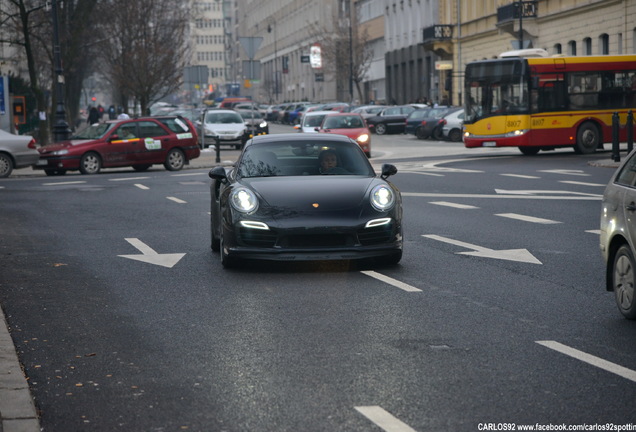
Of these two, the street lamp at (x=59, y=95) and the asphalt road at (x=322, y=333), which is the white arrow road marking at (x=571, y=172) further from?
the street lamp at (x=59, y=95)

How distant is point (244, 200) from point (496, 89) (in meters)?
25.0

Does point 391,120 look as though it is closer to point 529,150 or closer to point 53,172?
point 529,150

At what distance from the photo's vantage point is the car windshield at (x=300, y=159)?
479 inches

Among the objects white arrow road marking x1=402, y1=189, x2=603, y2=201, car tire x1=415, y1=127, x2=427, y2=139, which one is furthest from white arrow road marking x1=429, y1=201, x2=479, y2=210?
car tire x1=415, y1=127, x2=427, y2=139

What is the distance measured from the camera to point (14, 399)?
6.17 meters

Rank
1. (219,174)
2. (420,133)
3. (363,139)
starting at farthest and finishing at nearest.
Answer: (420,133) < (363,139) < (219,174)

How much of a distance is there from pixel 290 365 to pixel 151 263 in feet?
17.8

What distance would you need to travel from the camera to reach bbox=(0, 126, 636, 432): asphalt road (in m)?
5.96

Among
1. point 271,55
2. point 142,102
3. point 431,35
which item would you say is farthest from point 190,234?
point 271,55

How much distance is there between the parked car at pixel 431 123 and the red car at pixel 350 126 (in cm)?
1260

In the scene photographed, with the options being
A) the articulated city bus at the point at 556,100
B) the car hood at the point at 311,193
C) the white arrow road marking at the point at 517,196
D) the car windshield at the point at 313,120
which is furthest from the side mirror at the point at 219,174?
the car windshield at the point at 313,120

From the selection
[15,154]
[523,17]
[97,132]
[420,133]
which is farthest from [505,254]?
[523,17]

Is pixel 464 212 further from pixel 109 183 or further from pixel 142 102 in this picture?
pixel 142 102

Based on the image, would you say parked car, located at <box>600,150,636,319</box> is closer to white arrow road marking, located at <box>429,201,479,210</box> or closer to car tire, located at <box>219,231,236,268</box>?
car tire, located at <box>219,231,236,268</box>
